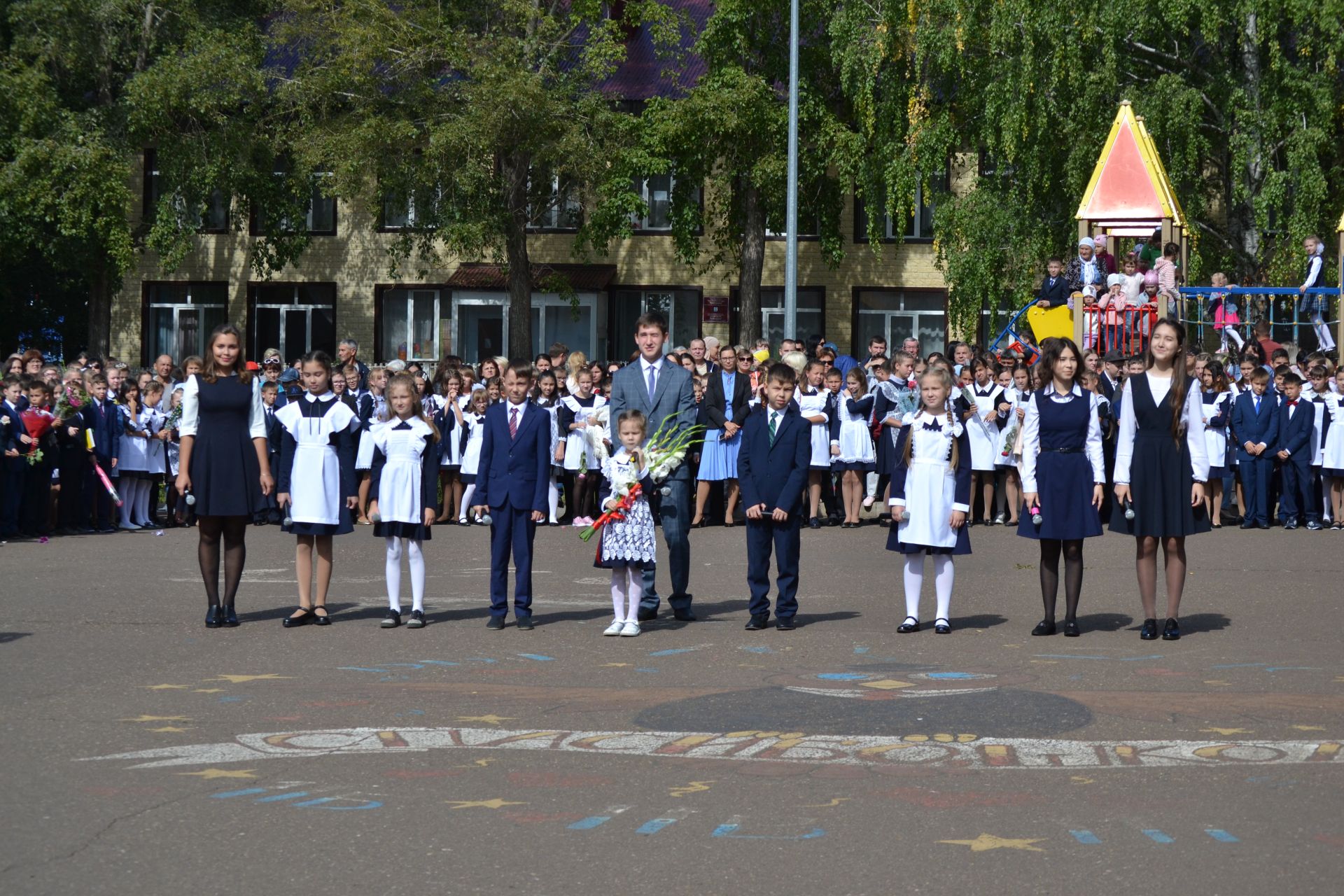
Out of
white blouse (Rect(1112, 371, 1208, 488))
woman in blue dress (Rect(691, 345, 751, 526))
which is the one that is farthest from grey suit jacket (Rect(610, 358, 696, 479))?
woman in blue dress (Rect(691, 345, 751, 526))

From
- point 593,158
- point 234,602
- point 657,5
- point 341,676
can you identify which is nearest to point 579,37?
point 657,5

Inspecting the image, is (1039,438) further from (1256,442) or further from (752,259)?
(752,259)

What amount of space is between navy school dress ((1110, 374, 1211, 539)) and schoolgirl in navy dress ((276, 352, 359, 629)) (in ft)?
16.9

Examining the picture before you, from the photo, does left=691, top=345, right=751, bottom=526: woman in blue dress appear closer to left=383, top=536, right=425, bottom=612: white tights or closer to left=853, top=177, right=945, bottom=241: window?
left=383, top=536, right=425, bottom=612: white tights

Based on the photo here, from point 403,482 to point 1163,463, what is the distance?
4963 millimetres

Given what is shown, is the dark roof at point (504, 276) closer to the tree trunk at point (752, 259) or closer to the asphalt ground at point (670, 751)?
the tree trunk at point (752, 259)

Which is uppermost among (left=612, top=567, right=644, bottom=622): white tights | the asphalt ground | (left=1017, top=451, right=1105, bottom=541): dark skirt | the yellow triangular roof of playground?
the yellow triangular roof of playground

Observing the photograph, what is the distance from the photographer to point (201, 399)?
39.5 ft

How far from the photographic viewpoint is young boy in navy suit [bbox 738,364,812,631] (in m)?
12.0

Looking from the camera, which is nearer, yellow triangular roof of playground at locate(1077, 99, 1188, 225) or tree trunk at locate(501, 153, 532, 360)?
yellow triangular roof of playground at locate(1077, 99, 1188, 225)

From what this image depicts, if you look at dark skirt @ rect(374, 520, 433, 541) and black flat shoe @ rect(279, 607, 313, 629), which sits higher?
dark skirt @ rect(374, 520, 433, 541)

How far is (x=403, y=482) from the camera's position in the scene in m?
12.1

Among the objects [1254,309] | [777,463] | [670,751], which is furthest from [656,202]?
[670,751]

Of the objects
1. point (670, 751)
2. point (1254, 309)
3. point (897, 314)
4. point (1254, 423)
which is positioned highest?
point (897, 314)
